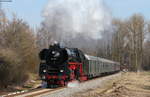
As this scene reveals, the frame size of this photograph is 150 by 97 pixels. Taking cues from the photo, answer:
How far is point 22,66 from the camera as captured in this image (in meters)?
27.8

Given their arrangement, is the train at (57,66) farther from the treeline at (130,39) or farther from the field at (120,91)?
the treeline at (130,39)

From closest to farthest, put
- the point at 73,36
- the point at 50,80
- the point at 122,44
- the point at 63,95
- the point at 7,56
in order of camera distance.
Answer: the point at 63,95 → the point at 50,80 → the point at 7,56 → the point at 73,36 → the point at 122,44

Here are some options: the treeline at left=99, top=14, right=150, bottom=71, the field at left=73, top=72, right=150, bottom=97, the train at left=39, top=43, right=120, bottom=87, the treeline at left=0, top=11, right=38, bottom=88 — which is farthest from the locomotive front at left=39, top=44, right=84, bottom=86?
the treeline at left=99, top=14, right=150, bottom=71

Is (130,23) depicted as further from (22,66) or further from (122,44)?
(22,66)

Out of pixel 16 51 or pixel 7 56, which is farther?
pixel 16 51

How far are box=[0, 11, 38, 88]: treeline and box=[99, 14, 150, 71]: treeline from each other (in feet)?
139

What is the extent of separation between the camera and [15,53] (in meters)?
25.5

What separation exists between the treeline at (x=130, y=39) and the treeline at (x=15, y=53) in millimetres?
42268

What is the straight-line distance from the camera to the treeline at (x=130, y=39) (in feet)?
237

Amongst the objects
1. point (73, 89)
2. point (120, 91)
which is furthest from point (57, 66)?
point (120, 91)

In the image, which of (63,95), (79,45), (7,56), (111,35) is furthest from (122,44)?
(63,95)

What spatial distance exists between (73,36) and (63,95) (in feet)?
68.0

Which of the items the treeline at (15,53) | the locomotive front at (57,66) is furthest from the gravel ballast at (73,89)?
the treeline at (15,53)

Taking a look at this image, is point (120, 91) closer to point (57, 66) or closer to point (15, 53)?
point (57, 66)
